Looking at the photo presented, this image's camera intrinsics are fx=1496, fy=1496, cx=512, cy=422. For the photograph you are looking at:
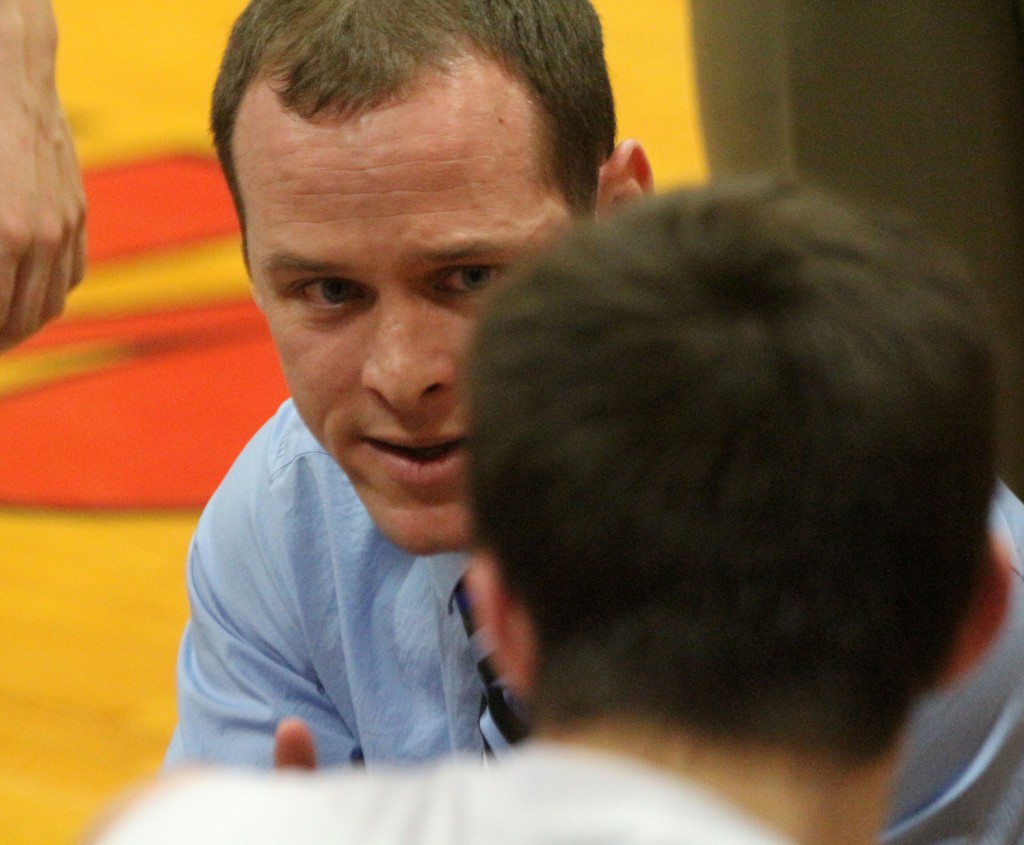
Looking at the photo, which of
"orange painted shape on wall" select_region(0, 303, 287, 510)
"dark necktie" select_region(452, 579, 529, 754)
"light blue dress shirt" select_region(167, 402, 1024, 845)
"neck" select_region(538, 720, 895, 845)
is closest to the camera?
"neck" select_region(538, 720, 895, 845)

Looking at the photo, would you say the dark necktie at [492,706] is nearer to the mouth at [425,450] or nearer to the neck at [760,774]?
the mouth at [425,450]

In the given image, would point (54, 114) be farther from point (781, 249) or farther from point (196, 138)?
point (196, 138)

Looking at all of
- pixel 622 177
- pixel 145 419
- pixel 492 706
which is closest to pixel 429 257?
pixel 622 177

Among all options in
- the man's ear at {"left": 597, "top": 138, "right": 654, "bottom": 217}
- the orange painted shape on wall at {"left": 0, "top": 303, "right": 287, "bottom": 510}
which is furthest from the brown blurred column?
the orange painted shape on wall at {"left": 0, "top": 303, "right": 287, "bottom": 510}

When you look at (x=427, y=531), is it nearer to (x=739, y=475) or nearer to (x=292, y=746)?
(x=292, y=746)

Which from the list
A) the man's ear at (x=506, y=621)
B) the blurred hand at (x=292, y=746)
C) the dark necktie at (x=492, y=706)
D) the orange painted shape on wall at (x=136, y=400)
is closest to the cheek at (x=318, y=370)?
the dark necktie at (x=492, y=706)

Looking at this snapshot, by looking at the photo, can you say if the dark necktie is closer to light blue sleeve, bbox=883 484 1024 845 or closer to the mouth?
the mouth

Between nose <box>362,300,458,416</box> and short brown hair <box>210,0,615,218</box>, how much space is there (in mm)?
161

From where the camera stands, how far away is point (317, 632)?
143 cm

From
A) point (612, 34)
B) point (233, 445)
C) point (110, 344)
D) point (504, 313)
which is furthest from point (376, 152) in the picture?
point (612, 34)

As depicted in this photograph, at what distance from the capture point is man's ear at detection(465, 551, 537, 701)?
2.36ft

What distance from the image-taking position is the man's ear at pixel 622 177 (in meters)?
1.34

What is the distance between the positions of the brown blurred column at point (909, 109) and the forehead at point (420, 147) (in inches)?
21.8

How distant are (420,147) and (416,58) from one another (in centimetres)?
8
